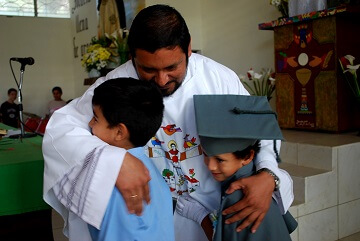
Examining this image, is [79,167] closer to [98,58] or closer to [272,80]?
[272,80]

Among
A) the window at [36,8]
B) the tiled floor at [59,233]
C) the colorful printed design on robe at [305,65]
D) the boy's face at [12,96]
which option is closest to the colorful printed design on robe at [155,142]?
the tiled floor at [59,233]

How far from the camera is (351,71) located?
321 cm

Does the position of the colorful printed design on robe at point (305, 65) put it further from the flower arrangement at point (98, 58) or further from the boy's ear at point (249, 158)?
the boy's ear at point (249, 158)

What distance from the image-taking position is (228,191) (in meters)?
1.30

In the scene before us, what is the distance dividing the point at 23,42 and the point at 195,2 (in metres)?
6.04

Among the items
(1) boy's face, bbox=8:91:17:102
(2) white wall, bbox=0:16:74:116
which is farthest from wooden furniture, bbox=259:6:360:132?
(2) white wall, bbox=0:16:74:116

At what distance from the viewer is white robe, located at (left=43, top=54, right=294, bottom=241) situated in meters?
1.13

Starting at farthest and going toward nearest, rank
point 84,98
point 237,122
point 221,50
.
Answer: point 221,50 → point 84,98 → point 237,122

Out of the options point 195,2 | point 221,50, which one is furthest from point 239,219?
point 195,2

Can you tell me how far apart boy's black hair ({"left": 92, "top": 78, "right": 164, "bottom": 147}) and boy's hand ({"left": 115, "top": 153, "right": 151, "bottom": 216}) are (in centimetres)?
10

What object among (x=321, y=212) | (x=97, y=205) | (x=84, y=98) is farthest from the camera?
(x=321, y=212)

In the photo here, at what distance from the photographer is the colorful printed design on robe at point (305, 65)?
3.46 metres

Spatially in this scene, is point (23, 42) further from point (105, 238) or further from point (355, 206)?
point (105, 238)

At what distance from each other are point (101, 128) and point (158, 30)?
0.33 meters
